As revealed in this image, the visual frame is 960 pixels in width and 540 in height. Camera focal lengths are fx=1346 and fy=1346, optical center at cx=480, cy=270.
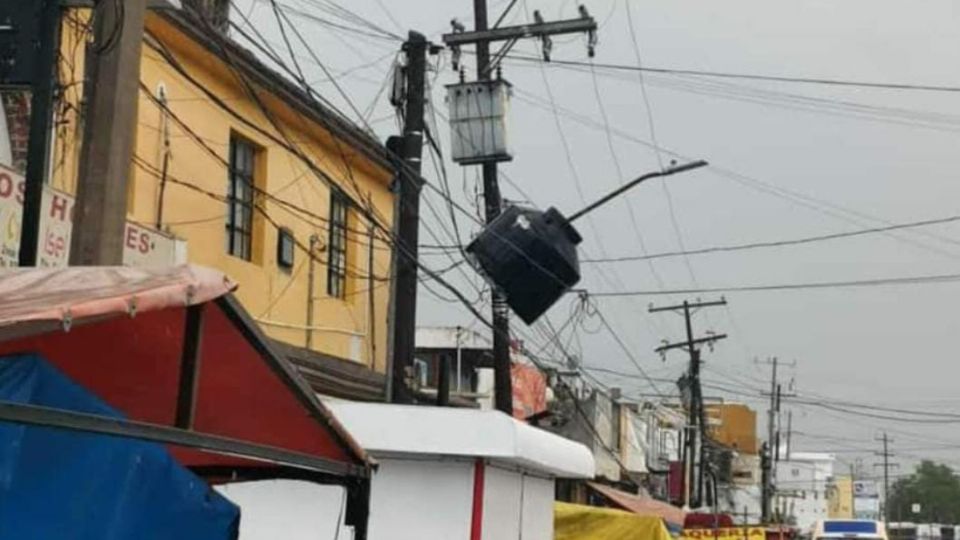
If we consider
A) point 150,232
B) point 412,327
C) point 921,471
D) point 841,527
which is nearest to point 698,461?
point 841,527

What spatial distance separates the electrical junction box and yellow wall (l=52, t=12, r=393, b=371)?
174 cm

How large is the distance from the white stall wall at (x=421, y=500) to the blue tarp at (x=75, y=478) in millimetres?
3781

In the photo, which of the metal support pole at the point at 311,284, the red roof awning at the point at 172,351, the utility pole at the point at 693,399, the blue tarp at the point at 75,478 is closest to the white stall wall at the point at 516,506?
the red roof awning at the point at 172,351

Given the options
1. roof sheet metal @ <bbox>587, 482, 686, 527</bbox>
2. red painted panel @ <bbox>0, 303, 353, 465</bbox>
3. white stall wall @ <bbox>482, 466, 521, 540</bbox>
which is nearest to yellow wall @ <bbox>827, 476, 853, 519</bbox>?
roof sheet metal @ <bbox>587, 482, 686, 527</bbox>

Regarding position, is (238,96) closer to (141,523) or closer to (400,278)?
(400,278)

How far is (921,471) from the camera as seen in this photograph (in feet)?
466

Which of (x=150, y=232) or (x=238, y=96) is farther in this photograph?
(x=238, y=96)

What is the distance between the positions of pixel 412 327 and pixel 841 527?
16519 millimetres

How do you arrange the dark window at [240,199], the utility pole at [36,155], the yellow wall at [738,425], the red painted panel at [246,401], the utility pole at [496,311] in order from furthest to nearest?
1. the yellow wall at [738,425]
2. the utility pole at [496,311]
3. the dark window at [240,199]
4. the utility pole at [36,155]
5. the red painted panel at [246,401]

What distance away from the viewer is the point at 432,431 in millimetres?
8883

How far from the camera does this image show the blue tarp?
4309mm

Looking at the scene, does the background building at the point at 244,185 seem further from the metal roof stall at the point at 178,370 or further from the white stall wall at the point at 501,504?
the metal roof stall at the point at 178,370

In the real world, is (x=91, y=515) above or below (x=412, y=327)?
below

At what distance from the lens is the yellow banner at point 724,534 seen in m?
24.3
